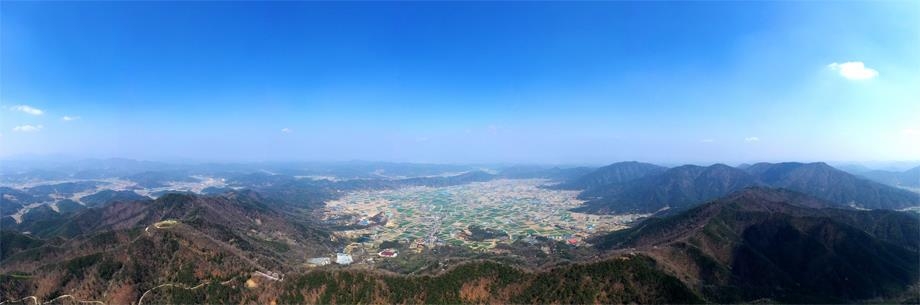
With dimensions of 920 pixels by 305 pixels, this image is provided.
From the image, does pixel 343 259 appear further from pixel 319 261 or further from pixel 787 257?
pixel 787 257

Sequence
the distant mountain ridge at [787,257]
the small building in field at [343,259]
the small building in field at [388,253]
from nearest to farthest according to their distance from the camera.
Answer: the distant mountain ridge at [787,257], the small building in field at [343,259], the small building in field at [388,253]

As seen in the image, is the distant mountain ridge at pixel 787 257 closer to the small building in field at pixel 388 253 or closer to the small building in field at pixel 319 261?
the small building in field at pixel 388 253

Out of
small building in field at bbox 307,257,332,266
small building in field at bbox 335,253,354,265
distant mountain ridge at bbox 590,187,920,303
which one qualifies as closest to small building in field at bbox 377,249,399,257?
small building in field at bbox 335,253,354,265

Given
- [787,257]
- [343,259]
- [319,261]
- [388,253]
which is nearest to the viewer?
[787,257]

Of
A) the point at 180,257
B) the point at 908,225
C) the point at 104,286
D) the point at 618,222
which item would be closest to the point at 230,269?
the point at 180,257

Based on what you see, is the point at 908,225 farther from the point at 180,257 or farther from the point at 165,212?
the point at 165,212

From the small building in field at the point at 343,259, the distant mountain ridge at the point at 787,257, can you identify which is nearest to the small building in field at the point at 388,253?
the small building in field at the point at 343,259

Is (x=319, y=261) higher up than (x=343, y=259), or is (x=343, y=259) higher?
(x=319, y=261)

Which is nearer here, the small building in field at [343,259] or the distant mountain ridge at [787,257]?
the distant mountain ridge at [787,257]

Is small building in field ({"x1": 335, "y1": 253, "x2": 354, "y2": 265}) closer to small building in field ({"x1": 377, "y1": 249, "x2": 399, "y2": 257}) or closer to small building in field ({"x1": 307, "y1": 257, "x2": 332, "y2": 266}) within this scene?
small building in field ({"x1": 307, "y1": 257, "x2": 332, "y2": 266})

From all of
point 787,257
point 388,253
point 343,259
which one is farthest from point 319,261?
point 787,257

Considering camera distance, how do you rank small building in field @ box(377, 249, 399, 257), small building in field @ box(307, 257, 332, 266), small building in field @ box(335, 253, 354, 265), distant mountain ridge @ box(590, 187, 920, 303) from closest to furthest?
distant mountain ridge @ box(590, 187, 920, 303), small building in field @ box(307, 257, 332, 266), small building in field @ box(335, 253, 354, 265), small building in field @ box(377, 249, 399, 257)
